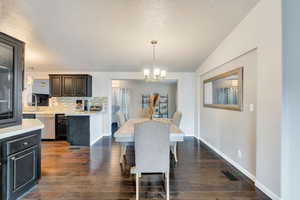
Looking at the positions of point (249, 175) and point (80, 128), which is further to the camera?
point (80, 128)

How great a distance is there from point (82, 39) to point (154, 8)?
187cm

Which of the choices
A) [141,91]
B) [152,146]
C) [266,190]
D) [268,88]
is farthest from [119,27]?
[141,91]

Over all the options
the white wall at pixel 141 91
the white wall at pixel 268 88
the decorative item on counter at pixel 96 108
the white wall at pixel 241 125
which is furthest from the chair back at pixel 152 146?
the white wall at pixel 141 91

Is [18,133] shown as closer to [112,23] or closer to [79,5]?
[79,5]

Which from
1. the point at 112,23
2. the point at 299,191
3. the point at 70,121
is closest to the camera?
the point at 299,191

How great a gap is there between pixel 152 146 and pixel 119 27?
241cm

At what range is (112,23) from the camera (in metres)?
3.35

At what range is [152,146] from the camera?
7.38ft

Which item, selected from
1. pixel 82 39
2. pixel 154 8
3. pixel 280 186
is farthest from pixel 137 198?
pixel 82 39

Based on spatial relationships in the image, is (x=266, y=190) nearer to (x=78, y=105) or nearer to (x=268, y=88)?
(x=268, y=88)

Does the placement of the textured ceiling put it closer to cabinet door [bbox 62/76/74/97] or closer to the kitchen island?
cabinet door [bbox 62/76/74/97]

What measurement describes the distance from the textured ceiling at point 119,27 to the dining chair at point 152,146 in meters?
1.89

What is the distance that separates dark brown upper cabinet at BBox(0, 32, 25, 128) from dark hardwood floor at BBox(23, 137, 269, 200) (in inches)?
42.6

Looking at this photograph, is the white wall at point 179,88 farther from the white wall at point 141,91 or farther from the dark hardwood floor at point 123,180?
the white wall at point 141,91
